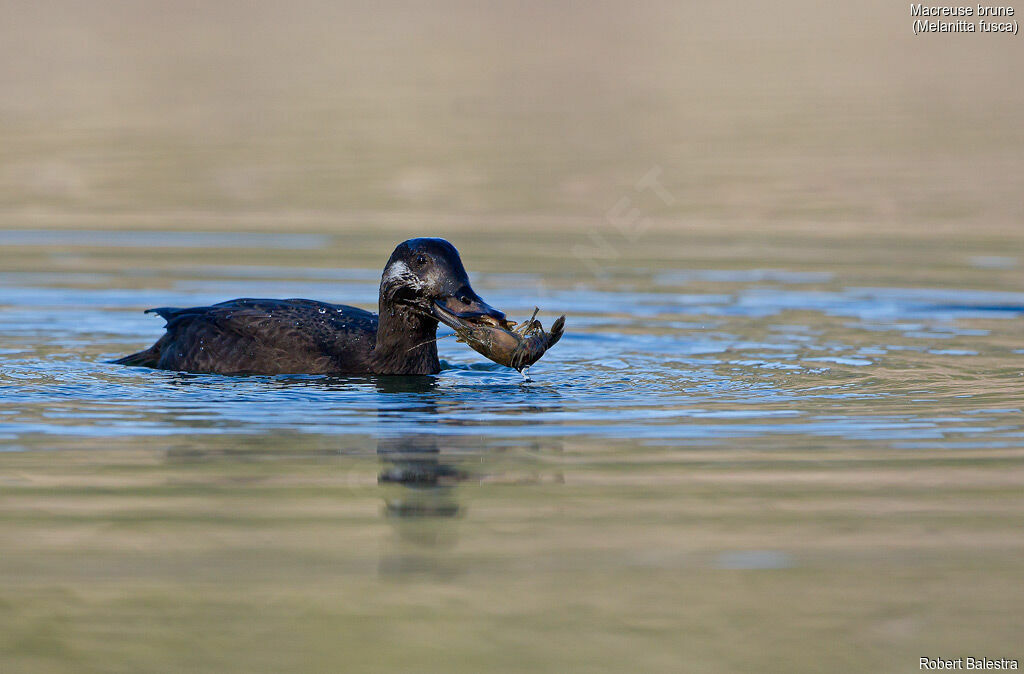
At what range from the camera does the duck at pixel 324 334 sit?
9.59 m

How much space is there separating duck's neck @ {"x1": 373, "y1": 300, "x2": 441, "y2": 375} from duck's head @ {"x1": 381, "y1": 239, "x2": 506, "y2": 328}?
0.27 ft

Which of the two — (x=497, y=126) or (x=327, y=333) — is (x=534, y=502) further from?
(x=497, y=126)

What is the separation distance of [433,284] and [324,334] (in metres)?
0.95

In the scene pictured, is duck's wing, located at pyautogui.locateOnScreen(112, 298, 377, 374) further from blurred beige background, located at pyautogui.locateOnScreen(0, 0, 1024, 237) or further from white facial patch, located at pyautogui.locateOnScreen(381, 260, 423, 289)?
blurred beige background, located at pyautogui.locateOnScreen(0, 0, 1024, 237)

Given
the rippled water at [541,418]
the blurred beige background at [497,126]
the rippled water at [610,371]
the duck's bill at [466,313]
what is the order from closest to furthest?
the rippled water at [541,418]
the rippled water at [610,371]
the duck's bill at [466,313]
the blurred beige background at [497,126]

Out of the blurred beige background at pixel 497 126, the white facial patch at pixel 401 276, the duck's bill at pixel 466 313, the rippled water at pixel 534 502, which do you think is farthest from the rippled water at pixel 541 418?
the white facial patch at pixel 401 276

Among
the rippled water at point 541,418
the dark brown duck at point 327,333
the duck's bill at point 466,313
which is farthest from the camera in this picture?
the dark brown duck at point 327,333

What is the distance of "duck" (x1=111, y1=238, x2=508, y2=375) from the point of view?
377 inches

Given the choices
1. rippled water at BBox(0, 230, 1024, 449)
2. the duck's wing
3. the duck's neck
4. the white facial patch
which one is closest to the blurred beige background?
rippled water at BBox(0, 230, 1024, 449)

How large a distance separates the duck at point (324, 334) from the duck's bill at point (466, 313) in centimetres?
5

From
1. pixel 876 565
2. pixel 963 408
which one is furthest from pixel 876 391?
pixel 876 565

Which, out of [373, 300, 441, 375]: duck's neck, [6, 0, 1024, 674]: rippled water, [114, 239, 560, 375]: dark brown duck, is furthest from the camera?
[373, 300, 441, 375]: duck's neck

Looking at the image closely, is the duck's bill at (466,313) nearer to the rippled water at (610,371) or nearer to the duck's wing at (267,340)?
the rippled water at (610,371)

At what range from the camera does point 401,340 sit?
32.3ft
